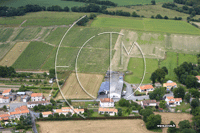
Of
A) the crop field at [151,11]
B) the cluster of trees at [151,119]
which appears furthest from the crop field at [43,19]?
the cluster of trees at [151,119]

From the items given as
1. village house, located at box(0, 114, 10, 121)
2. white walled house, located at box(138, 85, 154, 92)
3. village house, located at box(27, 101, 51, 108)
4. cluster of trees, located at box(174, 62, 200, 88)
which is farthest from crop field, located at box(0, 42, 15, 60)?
cluster of trees, located at box(174, 62, 200, 88)

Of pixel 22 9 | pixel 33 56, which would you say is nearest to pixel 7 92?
pixel 33 56

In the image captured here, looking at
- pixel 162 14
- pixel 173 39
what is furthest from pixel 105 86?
pixel 162 14

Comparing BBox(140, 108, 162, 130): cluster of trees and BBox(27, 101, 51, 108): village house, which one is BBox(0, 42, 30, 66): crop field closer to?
BBox(27, 101, 51, 108): village house

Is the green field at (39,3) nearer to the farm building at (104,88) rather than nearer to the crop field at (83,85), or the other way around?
the crop field at (83,85)

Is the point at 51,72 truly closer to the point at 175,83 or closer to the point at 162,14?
the point at 175,83

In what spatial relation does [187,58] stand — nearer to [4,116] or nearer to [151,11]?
[151,11]

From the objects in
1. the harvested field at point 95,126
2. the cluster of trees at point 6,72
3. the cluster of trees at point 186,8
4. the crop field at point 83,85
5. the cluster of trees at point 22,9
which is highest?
the cluster of trees at point 186,8
